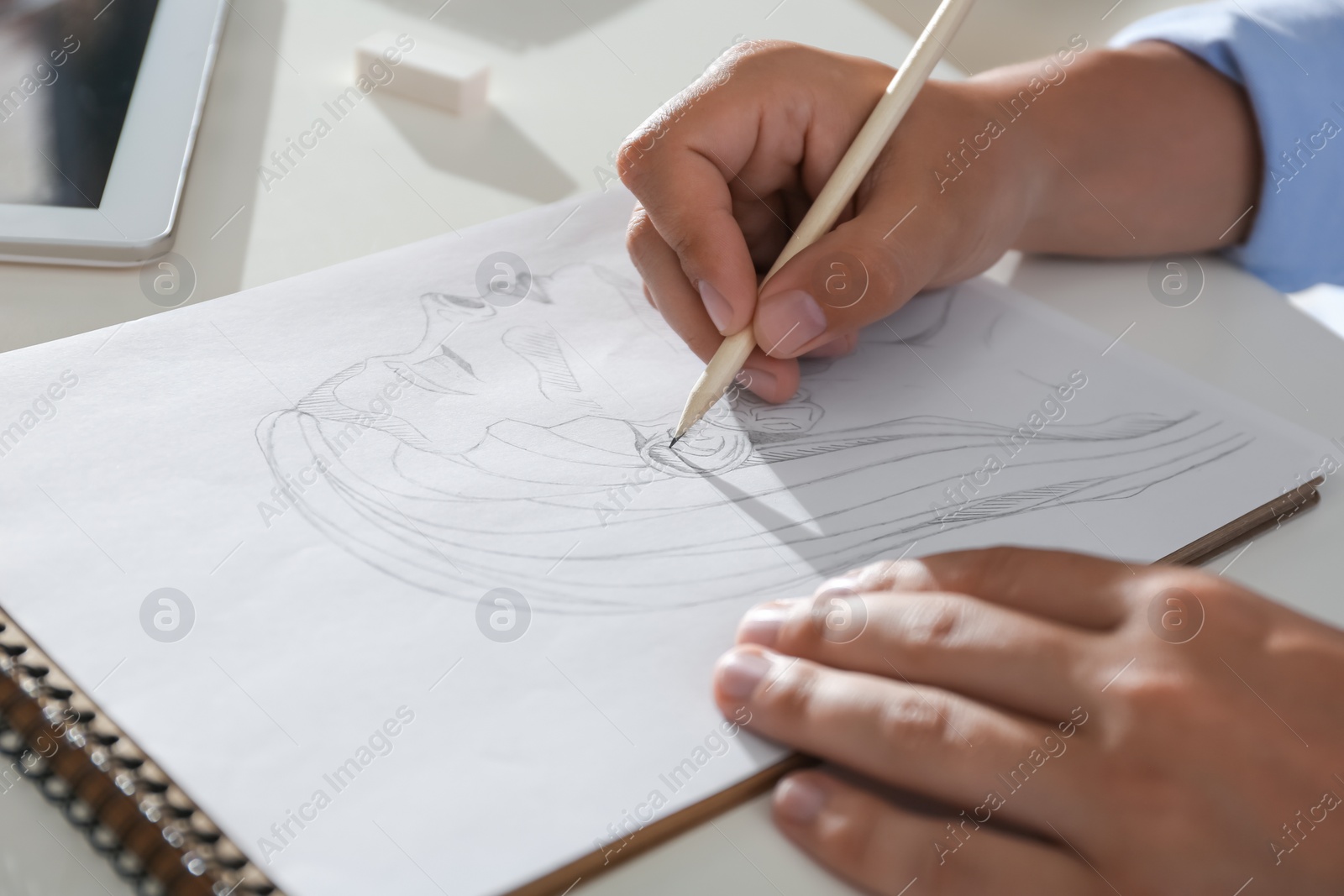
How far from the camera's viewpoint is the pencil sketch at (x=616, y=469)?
0.47 metres

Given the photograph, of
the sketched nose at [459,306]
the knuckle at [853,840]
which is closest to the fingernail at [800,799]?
the knuckle at [853,840]

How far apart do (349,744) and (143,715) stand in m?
0.07

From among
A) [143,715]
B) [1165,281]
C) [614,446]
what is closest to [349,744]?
[143,715]

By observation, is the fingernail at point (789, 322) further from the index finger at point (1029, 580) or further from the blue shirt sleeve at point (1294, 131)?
the blue shirt sleeve at point (1294, 131)

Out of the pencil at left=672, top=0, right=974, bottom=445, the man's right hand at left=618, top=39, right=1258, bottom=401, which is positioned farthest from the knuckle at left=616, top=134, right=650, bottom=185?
the pencil at left=672, top=0, right=974, bottom=445

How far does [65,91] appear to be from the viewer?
74 cm

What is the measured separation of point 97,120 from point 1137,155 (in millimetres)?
743

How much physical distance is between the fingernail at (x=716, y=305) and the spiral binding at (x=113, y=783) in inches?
14.3

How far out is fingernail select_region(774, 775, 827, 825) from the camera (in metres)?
0.39

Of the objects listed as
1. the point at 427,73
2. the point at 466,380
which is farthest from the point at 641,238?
the point at 427,73

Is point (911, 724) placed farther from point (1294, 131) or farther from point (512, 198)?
point (1294, 131)

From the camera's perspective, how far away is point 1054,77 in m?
0.77

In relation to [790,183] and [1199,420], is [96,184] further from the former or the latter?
[1199,420]

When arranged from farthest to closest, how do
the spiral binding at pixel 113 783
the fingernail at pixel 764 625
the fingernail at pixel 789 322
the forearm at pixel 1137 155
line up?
the forearm at pixel 1137 155 < the fingernail at pixel 789 322 < the fingernail at pixel 764 625 < the spiral binding at pixel 113 783
